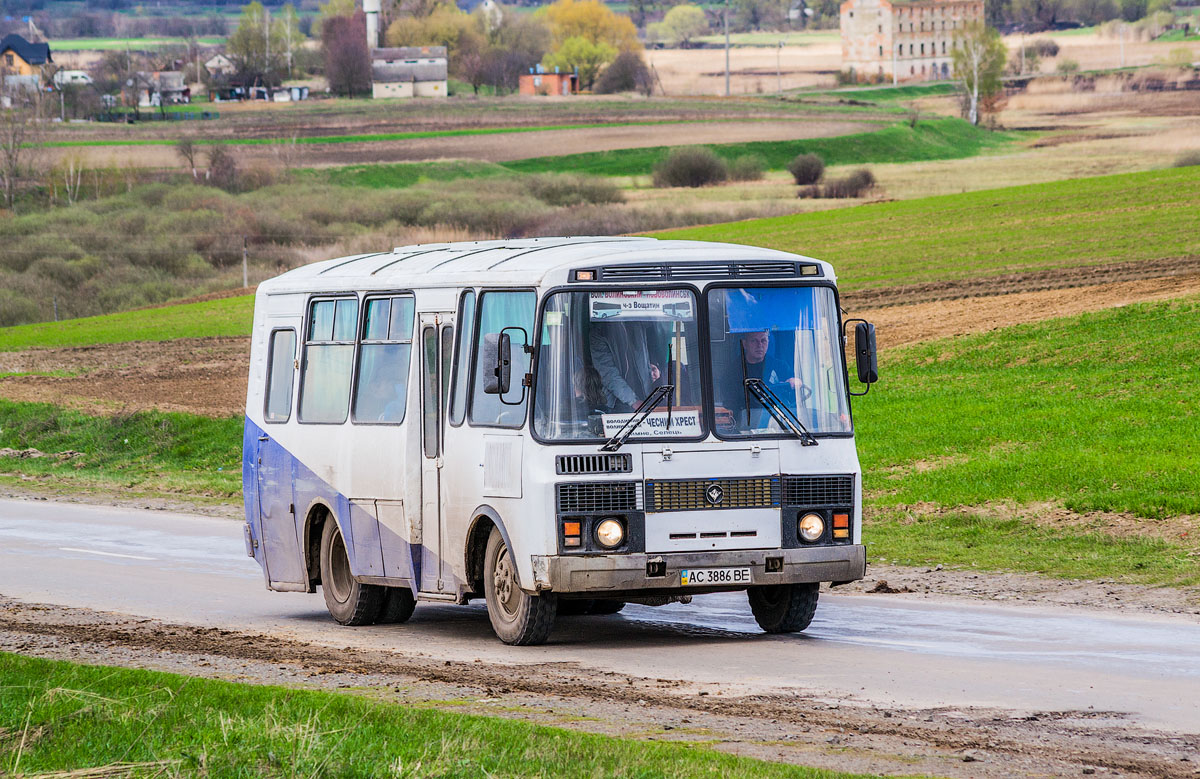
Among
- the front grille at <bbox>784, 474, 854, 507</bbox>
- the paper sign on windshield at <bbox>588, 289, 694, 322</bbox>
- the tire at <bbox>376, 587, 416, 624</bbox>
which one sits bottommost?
the tire at <bbox>376, 587, 416, 624</bbox>

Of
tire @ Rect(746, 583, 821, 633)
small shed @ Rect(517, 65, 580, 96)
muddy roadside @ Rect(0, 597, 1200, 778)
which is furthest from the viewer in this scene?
small shed @ Rect(517, 65, 580, 96)

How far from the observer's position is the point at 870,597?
15469 mm

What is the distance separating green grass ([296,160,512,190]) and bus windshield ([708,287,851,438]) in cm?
8321

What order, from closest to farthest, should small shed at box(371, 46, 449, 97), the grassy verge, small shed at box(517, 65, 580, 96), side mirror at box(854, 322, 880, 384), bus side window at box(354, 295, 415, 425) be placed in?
side mirror at box(854, 322, 880, 384) < bus side window at box(354, 295, 415, 425) < the grassy verge < small shed at box(371, 46, 449, 97) < small shed at box(517, 65, 580, 96)

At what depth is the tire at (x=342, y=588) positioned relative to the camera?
1475 cm

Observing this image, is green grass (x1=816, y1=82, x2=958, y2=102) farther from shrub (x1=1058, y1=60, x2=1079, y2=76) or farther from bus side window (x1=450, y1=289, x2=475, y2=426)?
bus side window (x1=450, y1=289, x2=475, y2=426)

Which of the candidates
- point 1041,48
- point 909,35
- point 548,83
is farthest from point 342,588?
point 909,35

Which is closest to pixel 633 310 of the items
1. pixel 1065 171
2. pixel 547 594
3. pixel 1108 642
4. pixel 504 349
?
pixel 504 349

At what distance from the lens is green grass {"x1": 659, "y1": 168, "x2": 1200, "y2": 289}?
42.4 meters

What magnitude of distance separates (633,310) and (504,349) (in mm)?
1001

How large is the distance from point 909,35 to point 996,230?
494 feet

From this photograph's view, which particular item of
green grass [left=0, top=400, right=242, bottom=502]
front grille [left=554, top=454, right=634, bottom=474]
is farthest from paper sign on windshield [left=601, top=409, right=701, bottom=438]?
green grass [left=0, top=400, right=242, bottom=502]

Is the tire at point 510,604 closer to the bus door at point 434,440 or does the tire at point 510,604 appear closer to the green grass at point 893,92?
the bus door at point 434,440

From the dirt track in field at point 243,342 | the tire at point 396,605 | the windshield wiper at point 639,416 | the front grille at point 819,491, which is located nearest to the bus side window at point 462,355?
the windshield wiper at point 639,416
